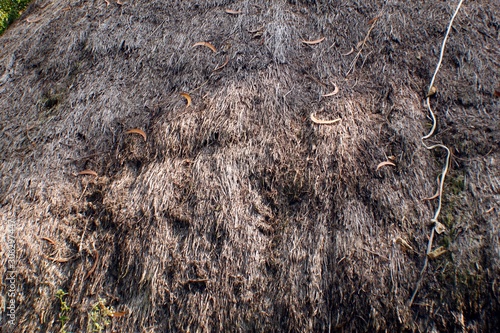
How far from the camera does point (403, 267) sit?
2.32 m

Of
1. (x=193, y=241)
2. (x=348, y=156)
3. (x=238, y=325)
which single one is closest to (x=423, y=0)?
(x=348, y=156)

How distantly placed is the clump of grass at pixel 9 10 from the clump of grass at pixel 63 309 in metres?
3.84

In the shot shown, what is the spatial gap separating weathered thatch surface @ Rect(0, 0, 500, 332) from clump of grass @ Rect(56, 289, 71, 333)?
3cm

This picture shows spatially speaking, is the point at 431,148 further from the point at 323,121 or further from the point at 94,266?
the point at 94,266

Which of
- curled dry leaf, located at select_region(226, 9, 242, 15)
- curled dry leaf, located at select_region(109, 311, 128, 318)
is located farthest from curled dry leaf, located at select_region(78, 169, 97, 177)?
curled dry leaf, located at select_region(226, 9, 242, 15)

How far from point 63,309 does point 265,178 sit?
1526 mm

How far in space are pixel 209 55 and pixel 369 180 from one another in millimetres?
1538

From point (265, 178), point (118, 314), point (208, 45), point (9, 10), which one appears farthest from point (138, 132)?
point (9, 10)

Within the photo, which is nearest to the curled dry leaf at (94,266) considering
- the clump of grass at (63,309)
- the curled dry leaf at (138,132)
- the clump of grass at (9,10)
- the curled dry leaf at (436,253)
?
the clump of grass at (63,309)

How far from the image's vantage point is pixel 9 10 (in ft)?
17.0

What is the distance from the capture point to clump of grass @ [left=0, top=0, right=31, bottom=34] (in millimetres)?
5047

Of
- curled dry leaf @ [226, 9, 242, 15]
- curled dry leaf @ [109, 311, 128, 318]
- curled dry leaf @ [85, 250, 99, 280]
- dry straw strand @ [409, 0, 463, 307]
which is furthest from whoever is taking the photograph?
curled dry leaf @ [226, 9, 242, 15]

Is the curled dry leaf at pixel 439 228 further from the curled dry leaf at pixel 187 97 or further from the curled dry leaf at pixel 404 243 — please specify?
the curled dry leaf at pixel 187 97

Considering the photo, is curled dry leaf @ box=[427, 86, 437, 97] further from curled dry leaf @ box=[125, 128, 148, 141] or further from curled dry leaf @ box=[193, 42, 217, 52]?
curled dry leaf @ box=[125, 128, 148, 141]
